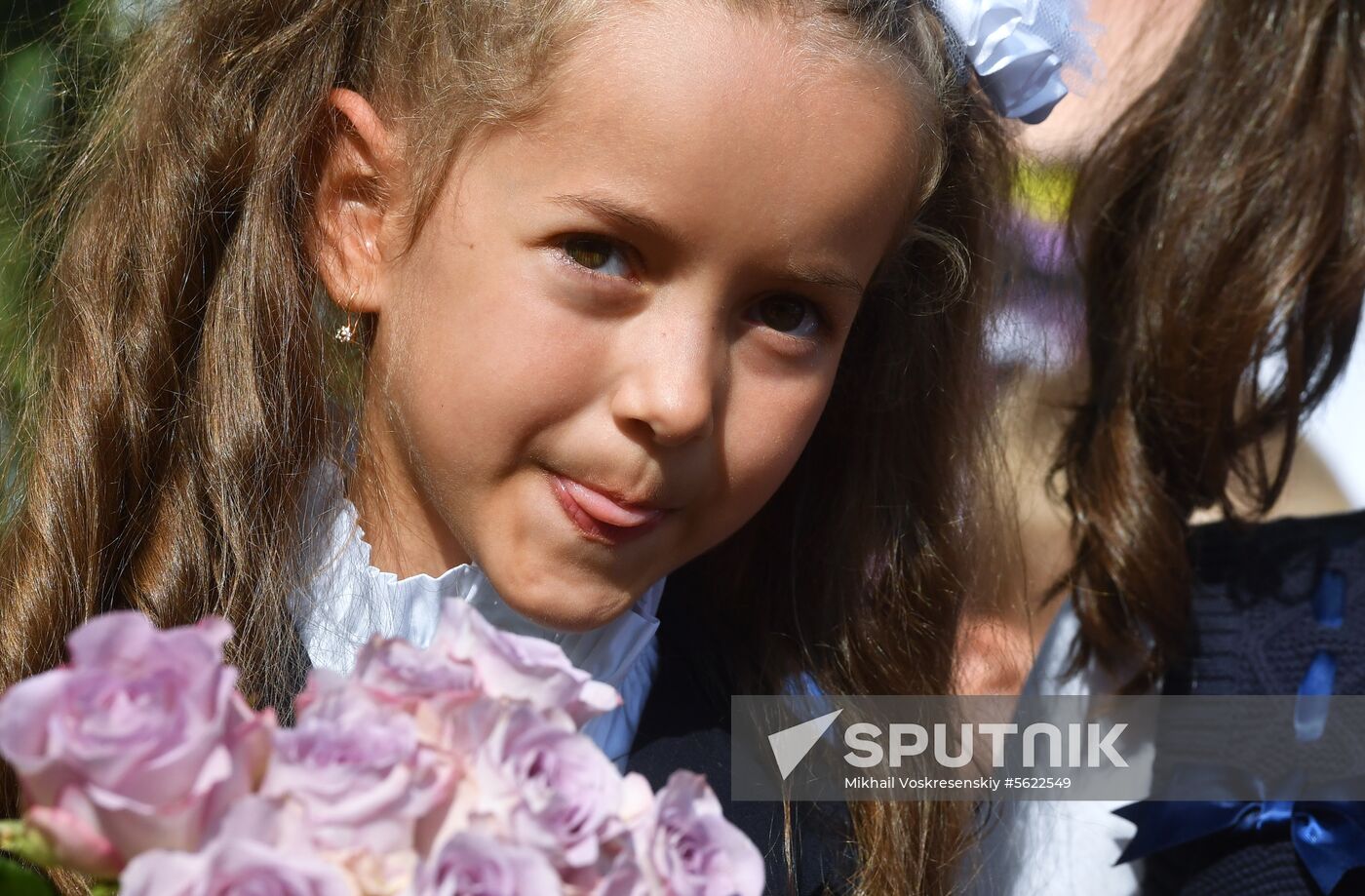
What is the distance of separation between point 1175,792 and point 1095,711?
14 cm

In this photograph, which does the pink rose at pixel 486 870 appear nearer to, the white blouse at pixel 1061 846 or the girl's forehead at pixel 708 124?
the girl's forehead at pixel 708 124

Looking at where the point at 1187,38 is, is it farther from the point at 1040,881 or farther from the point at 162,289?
the point at 162,289

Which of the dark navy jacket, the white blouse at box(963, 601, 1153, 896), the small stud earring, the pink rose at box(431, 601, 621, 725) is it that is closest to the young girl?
the white blouse at box(963, 601, 1153, 896)

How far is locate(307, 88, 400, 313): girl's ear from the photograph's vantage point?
4.07 feet

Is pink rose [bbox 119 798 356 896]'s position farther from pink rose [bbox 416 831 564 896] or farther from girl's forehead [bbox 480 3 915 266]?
girl's forehead [bbox 480 3 915 266]

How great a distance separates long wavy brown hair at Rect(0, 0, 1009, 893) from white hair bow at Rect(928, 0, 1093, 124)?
0.03 meters

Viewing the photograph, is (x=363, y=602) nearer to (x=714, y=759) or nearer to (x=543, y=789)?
(x=714, y=759)

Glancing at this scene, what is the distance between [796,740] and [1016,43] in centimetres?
73

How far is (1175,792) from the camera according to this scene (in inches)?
59.2

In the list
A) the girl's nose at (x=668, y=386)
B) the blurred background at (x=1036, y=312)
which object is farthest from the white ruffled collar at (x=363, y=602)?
the blurred background at (x=1036, y=312)

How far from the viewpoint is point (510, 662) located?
2.09 feet

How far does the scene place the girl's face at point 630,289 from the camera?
108cm

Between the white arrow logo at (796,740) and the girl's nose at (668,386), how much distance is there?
1.50ft

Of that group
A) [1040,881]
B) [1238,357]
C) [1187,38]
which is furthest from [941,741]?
[1187,38]
